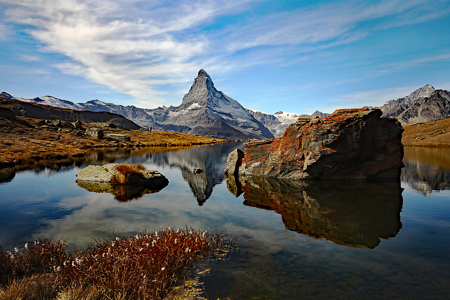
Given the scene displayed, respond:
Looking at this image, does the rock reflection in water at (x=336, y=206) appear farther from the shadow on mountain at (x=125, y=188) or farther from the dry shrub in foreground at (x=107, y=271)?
the shadow on mountain at (x=125, y=188)

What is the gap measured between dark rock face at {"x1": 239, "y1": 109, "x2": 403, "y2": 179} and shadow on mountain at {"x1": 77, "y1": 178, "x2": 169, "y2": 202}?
11786 mm

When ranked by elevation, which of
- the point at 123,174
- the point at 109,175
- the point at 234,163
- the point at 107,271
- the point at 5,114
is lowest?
the point at 107,271

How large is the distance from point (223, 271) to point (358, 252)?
206 inches

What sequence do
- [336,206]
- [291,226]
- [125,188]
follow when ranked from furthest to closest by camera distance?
[125,188], [336,206], [291,226]

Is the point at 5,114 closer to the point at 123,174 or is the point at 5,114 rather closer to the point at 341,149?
the point at 123,174

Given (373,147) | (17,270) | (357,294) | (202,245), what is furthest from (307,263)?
(373,147)

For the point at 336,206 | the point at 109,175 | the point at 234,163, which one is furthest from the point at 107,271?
the point at 234,163

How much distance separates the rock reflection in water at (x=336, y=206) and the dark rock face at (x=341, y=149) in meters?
1.91

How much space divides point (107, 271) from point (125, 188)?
1604 cm

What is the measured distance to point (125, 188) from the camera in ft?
68.6

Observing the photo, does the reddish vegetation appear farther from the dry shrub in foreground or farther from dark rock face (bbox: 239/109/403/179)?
the dry shrub in foreground

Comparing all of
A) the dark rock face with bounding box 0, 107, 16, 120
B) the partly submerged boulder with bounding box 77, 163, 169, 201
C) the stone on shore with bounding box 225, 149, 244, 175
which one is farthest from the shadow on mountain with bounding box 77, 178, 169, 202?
the dark rock face with bounding box 0, 107, 16, 120

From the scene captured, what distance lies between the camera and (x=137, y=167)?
2378 centimetres

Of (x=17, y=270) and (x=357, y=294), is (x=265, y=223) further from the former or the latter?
(x=17, y=270)
